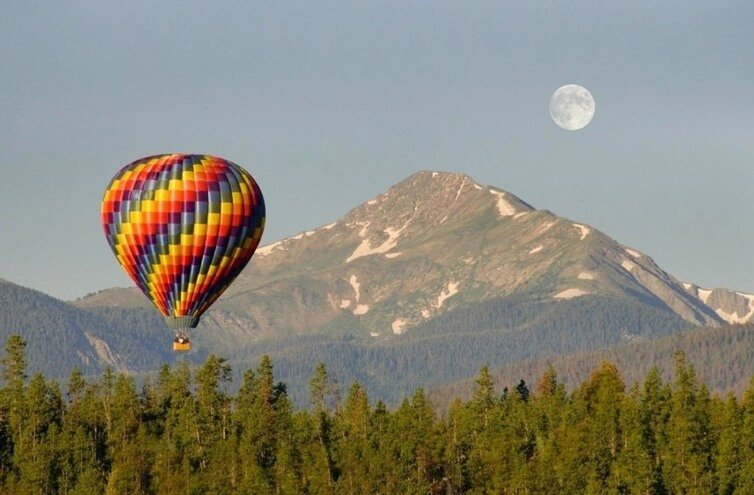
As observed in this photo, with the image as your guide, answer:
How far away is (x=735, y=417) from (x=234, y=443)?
171 feet

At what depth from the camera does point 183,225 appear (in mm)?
173250

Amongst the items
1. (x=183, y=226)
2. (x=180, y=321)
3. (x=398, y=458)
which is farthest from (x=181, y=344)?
(x=398, y=458)

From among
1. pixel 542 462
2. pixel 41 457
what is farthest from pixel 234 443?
pixel 542 462

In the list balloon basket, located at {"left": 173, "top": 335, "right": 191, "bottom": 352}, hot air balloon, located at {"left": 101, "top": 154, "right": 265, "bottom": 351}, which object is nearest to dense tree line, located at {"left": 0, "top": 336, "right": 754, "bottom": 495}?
hot air balloon, located at {"left": 101, "top": 154, "right": 265, "bottom": 351}

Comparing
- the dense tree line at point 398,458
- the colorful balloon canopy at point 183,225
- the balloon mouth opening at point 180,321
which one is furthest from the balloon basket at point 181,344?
the dense tree line at point 398,458

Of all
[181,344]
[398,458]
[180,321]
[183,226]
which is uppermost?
[183,226]

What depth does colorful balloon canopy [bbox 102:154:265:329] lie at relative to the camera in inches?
6801

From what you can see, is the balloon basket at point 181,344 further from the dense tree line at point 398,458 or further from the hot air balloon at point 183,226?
the dense tree line at point 398,458

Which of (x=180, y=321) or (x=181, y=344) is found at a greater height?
(x=180, y=321)

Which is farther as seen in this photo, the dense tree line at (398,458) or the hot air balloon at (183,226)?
the dense tree line at (398,458)

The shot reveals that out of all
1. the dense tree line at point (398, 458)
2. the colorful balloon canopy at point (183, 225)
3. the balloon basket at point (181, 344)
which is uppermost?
the colorful balloon canopy at point (183, 225)

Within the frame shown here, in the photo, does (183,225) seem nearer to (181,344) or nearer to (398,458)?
(181,344)

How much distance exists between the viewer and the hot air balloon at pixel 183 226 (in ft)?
567

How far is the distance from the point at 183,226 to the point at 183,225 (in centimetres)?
10
